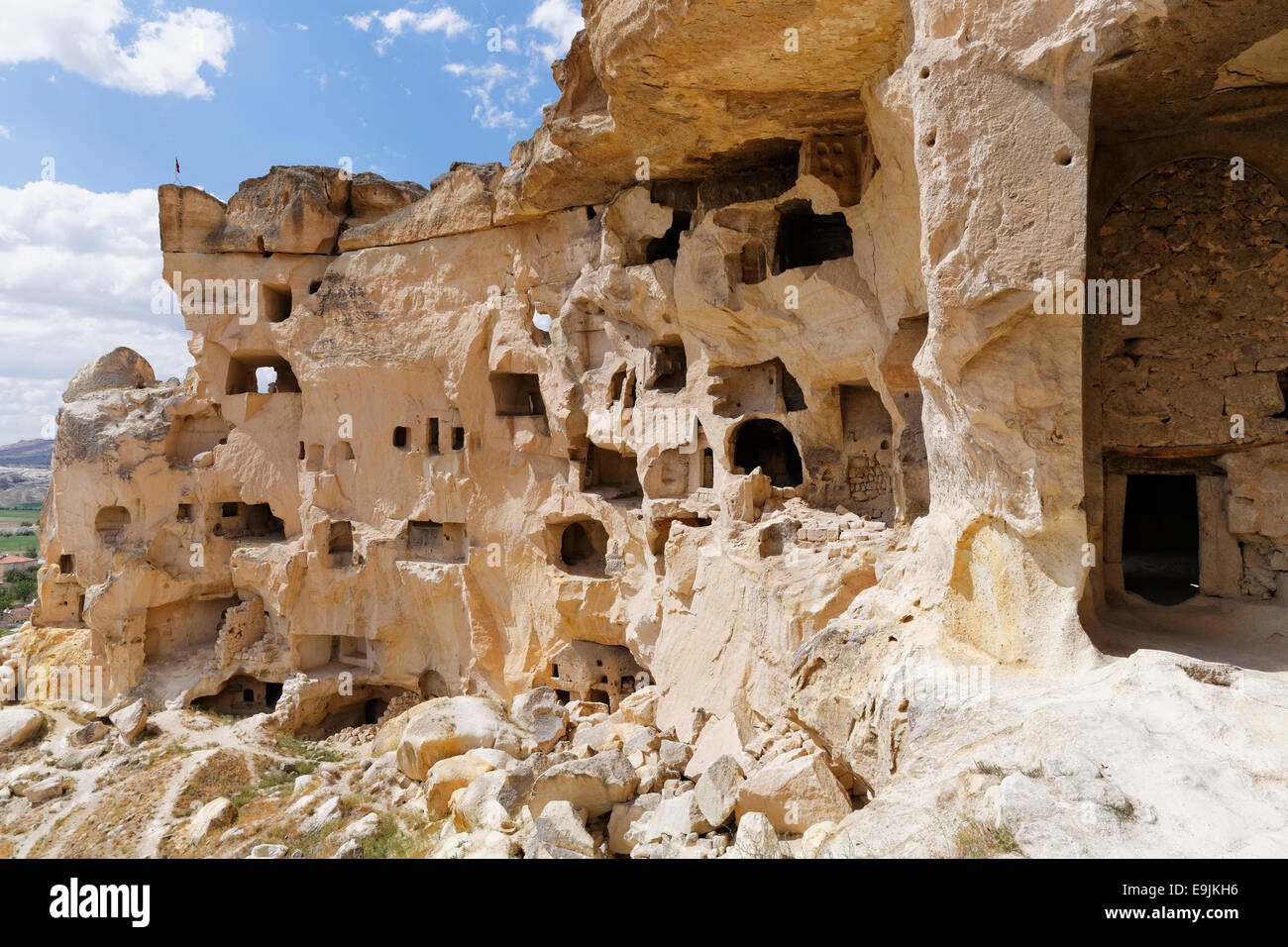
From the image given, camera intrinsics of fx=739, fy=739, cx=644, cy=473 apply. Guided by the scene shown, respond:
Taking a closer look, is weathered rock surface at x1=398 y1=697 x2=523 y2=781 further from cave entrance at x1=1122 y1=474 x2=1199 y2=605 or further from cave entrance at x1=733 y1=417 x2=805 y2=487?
cave entrance at x1=1122 y1=474 x2=1199 y2=605

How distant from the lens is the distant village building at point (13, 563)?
102 ft

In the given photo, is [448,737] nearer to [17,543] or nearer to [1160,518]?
[1160,518]

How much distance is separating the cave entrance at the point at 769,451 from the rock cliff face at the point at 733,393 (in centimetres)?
6

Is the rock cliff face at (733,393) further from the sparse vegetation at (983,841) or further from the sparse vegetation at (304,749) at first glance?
the sparse vegetation at (983,841)

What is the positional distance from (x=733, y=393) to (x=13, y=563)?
36.4m

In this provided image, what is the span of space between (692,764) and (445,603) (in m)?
7.11

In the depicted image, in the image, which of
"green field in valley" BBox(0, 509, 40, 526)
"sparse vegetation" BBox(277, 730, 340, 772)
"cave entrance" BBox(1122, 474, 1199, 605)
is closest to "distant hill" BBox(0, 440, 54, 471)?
"green field in valley" BBox(0, 509, 40, 526)

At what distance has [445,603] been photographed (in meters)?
13.6

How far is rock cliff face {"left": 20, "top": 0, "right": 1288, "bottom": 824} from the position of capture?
14.9ft

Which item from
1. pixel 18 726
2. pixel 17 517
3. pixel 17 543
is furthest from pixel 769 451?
pixel 17 517

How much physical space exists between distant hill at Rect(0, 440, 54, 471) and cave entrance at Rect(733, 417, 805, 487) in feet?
296

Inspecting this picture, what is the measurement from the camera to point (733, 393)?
10.7 m

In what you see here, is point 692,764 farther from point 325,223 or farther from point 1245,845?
point 325,223

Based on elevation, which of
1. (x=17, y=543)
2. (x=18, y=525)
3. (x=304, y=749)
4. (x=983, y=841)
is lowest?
(x=304, y=749)
